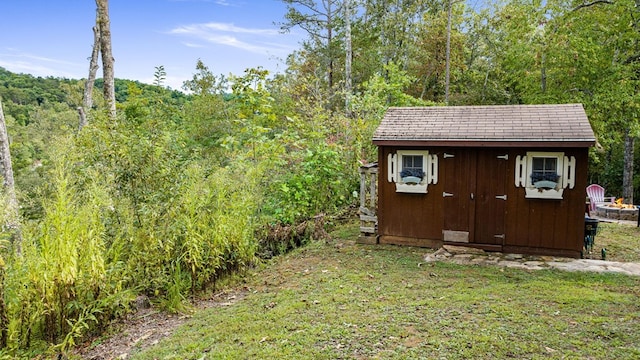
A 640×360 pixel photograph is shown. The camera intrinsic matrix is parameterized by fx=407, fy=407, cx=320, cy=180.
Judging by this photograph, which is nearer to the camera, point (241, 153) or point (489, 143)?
point (489, 143)

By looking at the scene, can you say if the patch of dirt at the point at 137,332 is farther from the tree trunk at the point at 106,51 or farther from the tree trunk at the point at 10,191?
the tree trunk at the point at 106,51

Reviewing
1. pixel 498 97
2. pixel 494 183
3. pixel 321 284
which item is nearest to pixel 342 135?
pixel 494 183

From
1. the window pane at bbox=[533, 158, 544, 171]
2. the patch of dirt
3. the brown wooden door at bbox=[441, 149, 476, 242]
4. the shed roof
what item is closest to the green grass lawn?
the patch of dirt

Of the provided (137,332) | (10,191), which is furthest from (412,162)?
(10,191)

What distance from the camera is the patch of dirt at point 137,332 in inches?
139

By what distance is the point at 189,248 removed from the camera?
4680 mm

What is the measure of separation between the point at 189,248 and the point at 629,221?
9.43m

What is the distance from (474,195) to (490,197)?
0.23 meters

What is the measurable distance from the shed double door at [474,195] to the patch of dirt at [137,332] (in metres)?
3.55

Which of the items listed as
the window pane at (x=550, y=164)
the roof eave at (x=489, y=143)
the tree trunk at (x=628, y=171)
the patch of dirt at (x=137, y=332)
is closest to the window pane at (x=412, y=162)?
the roof eave at (x=489, y=143)

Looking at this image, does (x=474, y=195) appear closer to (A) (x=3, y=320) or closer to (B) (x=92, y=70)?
(A) (x=3, y=320)

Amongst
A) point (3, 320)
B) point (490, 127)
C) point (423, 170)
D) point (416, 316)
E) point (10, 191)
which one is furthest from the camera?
point (423, 170)

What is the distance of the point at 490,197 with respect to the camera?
6246mm

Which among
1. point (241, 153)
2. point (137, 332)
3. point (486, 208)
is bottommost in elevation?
point (137, 332)
